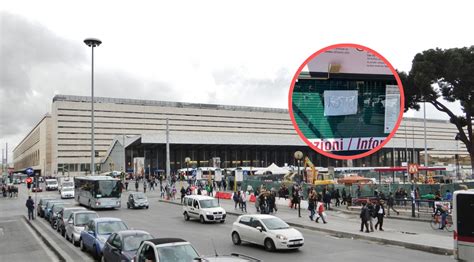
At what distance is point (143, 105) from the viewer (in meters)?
161

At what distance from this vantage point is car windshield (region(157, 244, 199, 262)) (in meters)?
10.8

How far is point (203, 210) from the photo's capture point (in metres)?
28.2

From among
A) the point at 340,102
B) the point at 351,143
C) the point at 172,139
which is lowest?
the point at 351,143

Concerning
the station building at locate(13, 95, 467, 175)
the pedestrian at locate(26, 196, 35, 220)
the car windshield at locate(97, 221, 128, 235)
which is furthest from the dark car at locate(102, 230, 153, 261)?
the station building at locate(13, 95, 467, 175)

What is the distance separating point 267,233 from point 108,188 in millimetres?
22933

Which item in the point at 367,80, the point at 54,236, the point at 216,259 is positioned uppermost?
the point at 367,80

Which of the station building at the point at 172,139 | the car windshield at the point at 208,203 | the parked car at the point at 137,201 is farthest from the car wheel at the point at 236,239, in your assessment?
the station building at the point at 172,139

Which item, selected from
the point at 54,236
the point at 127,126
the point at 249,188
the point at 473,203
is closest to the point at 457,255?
the point at 473,203

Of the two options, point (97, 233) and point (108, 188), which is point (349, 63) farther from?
point (108, 188)

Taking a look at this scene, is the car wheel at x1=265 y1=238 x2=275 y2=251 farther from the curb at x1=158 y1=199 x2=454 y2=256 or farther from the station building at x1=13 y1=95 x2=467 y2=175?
the station building at x1=13 y1=95 x2=467 y2=175

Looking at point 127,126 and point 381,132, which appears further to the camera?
point 127,126

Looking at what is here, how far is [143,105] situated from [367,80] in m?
136

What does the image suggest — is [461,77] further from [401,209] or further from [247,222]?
[247,222]

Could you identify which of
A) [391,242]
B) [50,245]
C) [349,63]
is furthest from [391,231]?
[50,245]
